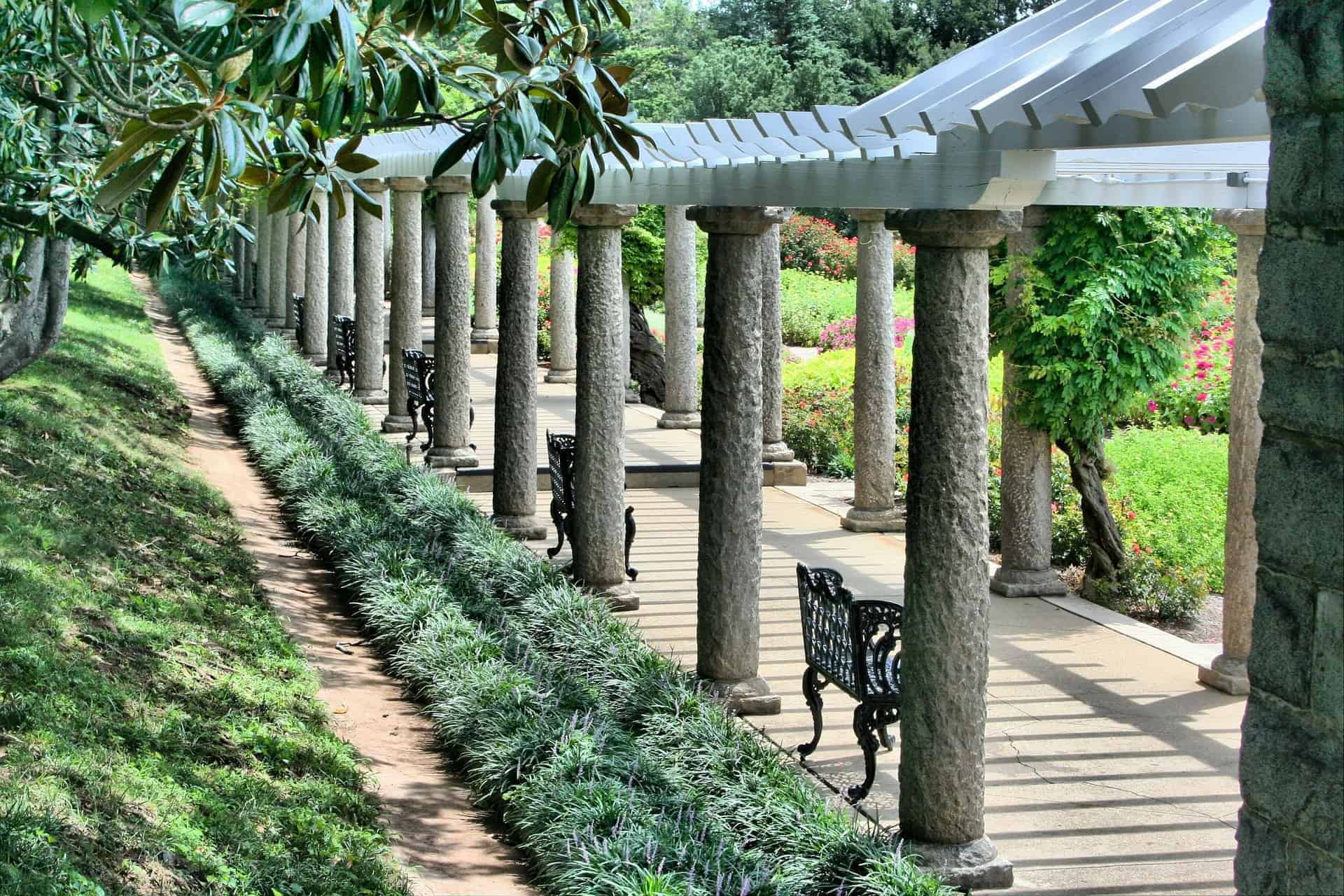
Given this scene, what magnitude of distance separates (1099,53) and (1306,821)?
2683 mm

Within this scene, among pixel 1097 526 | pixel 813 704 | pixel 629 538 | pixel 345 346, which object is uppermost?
pixel 345 346

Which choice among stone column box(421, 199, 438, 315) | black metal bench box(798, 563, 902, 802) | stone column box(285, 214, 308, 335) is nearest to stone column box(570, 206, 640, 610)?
black metal bench box(798, 563, 902, 802)

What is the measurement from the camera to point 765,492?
1525 centimetres

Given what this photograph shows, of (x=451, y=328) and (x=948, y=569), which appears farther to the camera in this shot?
(x=451, y=328)

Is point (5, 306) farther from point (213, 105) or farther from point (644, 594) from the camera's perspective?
point (213, 105)

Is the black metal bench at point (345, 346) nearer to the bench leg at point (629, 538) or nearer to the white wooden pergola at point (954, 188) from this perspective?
the bench leg at point (629, 538)

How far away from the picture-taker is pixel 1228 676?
28.3 ft

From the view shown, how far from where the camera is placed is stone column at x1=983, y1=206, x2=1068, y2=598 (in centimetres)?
1082

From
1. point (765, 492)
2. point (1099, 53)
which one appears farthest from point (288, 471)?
point (1099, 53)

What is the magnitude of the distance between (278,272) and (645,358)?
1012 centimetres

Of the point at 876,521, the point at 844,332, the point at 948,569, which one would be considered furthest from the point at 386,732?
the point at 844,332

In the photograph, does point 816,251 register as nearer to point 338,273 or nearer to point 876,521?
point 338,273

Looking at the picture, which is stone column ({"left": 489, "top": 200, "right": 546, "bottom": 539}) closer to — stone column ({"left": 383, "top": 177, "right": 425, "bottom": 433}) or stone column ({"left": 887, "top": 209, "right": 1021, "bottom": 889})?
stone column ({"left": 383, "top": 177, "right": 425, "bottom": 433})

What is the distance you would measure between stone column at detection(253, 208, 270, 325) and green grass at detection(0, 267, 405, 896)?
18.8m
